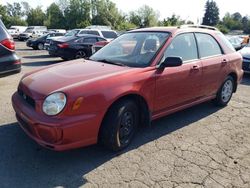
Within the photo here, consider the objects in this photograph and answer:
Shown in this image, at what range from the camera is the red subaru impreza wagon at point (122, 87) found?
317 cm

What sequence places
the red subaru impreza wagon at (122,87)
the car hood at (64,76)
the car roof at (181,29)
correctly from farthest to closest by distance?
1. the car roof at (181,29)
2. the car hood at (64,76)
3. the red subaru impreza wagon at (122,87)

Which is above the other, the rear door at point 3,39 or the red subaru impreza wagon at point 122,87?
the rear door at point 3,39

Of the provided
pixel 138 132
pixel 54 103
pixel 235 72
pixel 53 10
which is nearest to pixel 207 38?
pixel 235 72

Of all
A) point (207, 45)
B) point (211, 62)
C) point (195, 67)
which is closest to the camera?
point (195, 67)

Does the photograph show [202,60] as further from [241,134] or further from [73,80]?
[73,80]

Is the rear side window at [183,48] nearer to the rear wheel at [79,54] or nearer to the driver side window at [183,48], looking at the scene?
the driver side window at [183,48]

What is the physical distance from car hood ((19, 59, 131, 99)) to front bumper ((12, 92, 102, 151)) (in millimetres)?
285

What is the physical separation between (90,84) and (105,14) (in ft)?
214

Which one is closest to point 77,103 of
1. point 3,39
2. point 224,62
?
point 3,39

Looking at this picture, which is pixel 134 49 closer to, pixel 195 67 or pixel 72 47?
pixel 195 67

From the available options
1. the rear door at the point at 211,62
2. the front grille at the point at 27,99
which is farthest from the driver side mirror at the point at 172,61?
the front grille at the point at 27,99

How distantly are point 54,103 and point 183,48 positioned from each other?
2496 millimetres

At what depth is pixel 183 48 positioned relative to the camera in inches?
182

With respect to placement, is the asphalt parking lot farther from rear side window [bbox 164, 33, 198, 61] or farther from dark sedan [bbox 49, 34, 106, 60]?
dark sedan [bbox 49, 34, 106, 60]
